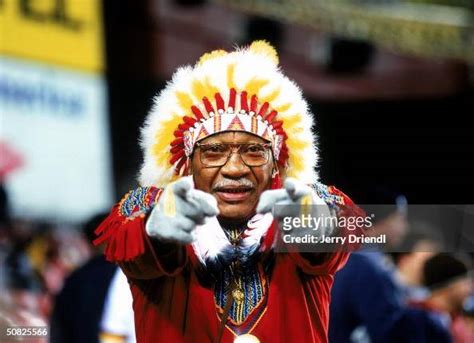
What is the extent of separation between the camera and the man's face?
71.4 inches

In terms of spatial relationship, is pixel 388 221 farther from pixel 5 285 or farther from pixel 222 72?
pixel 5 285

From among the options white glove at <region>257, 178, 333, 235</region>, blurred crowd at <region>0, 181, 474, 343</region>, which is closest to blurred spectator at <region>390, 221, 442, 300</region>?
blurred crowd at <region>0, 181, 474, 343</region>

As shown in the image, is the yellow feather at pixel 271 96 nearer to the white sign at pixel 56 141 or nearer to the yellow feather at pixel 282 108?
the yellow feather at pixel 282 108

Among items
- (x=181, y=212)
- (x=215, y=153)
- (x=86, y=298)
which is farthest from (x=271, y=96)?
(x=86, y=298)

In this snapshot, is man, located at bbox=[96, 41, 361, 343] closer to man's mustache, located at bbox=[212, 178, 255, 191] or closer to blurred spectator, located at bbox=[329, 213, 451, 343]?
man's mustache, located at bbox=[212, 178, 255, 191]

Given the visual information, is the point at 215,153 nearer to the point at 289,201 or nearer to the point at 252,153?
the point at 252,153

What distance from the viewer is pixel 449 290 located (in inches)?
109

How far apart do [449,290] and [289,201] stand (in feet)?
3.86

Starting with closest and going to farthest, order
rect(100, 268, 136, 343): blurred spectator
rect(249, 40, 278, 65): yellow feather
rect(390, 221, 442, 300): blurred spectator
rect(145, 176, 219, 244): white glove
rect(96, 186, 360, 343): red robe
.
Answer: rect(145, 176, 219, 244): white glove < rect(96, 186, 360, 343): red robe < rect(249, 40, 278, 65): yellow feather < rect(390, 221, 442, 300): blurred spectator < rect(100, 268, 136, 343): blurred spectator

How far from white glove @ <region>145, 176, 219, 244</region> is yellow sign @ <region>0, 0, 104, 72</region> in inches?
42.7

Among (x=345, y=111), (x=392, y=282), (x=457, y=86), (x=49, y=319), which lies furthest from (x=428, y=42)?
(x=49, y=319)

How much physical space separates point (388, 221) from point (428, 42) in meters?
0.99

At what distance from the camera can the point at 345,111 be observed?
264 centimetres

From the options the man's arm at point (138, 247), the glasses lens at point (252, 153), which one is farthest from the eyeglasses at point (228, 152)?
the man's arm at point (138, 247)
